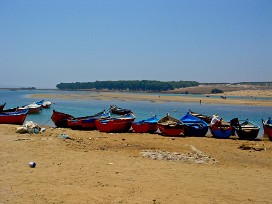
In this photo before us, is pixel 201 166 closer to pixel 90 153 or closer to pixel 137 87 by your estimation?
pixel 90 153

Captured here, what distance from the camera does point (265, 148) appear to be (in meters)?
16.9

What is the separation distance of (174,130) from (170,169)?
951 cm

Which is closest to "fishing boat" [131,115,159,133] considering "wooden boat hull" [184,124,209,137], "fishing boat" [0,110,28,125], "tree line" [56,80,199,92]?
"wooden boat hull" [184,124,209,137]

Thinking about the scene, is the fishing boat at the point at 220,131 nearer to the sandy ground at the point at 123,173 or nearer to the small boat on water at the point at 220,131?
the small boat on water at the point at 220,131

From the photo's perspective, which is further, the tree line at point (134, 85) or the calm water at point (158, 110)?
the tree line at point (134, 85)

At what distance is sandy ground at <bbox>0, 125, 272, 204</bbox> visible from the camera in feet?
26.2

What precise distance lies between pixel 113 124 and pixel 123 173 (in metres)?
11.1

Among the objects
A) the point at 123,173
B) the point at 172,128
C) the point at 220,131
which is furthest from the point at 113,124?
the point at 123,173

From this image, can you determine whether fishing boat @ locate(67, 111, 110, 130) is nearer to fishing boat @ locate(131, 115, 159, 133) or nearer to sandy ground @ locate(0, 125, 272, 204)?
fishing boat @ locate(131, 115, 159, 133)

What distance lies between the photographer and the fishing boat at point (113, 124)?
69.2 feet

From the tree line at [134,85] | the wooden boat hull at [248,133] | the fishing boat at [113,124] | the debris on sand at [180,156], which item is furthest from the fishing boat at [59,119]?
the tree line at [134,85]

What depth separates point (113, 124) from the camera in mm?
21141

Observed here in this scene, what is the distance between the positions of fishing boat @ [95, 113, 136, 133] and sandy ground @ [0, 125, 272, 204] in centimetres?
516

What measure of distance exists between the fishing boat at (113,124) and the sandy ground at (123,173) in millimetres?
5161
